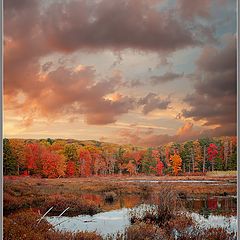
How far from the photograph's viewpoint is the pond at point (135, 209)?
330 centimetres

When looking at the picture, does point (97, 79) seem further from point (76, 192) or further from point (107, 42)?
point (76, 192)

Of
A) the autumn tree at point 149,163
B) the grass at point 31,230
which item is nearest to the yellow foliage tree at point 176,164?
the autumn tree at point 149,163

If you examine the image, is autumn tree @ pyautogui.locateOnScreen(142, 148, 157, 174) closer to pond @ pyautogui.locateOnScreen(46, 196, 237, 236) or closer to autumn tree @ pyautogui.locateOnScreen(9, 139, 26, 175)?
pond @ pyautogui.locateOnScreen(46, 196, 237, 236)

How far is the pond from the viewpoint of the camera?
3.30 meters

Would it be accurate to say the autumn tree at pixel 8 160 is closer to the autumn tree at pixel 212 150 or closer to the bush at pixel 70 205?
the bush at pixel 70 205

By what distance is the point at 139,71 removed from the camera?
3.26 m

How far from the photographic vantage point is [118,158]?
3316mm

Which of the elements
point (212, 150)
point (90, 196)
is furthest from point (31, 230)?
point (212, 150)

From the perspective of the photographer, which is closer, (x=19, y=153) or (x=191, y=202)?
(x=19, y=153)

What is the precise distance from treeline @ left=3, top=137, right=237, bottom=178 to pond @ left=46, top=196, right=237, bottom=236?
0.62 feet

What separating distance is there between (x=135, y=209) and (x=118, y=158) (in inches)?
13.0

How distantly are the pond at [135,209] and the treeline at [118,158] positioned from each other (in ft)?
0.62

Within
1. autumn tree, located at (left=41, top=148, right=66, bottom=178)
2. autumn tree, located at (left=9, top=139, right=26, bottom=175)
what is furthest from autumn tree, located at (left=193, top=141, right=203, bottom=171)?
autumn tree, located at (left=9, top=139, right=26, bottom=175)

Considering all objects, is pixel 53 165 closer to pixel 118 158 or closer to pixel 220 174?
pixel 118 158
